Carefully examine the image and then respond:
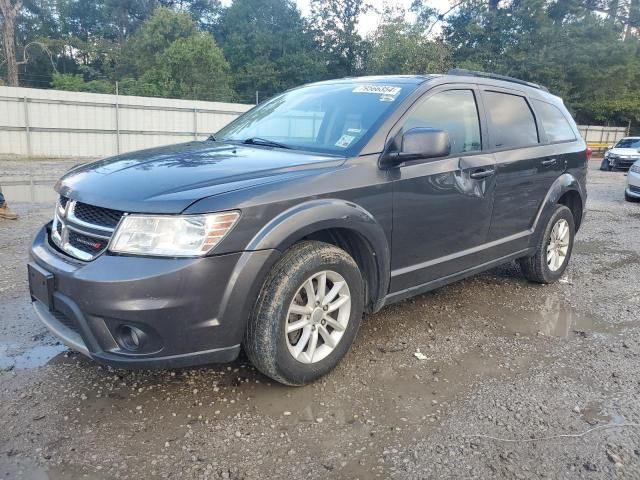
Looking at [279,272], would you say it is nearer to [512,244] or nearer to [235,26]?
[512,244]

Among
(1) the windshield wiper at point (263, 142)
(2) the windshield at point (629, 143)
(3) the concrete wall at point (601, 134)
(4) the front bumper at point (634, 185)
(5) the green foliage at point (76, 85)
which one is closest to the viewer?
(1) the windshield wiper at point (263, 142)

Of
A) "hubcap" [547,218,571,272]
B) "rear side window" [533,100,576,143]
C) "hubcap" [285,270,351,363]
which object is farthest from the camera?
"hubcap" [547,218,571,272]

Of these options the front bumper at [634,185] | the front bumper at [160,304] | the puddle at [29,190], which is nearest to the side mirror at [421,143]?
the front bumper at [160,304]

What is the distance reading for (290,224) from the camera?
2.58 meters

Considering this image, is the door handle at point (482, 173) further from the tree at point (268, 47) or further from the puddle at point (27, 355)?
the tree at point (268, 47)

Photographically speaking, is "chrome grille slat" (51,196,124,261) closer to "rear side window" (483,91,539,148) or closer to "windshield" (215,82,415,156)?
"windshield" (215,82,415,156)

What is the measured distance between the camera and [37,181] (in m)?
11.2

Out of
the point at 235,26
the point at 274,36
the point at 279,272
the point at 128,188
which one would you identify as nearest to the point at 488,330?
the point at 279,272

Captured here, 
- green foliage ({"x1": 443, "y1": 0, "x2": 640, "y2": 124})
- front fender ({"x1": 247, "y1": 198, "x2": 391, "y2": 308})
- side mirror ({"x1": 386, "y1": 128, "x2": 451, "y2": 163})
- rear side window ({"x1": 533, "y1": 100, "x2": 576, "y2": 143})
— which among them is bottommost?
front fender ({"x1": 247, "y1": 198, "x2": 391, "y2": 308})

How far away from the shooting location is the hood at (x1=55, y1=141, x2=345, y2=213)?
2.43m

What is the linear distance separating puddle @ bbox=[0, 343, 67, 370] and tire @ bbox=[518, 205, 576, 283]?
3829 mm

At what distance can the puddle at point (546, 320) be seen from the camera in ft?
12.5

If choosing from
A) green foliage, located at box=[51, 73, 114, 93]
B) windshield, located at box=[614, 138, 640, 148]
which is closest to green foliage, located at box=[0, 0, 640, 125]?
green foliage, located at box=[51, 73, 114, 93]

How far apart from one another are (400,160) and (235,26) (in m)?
44.8
